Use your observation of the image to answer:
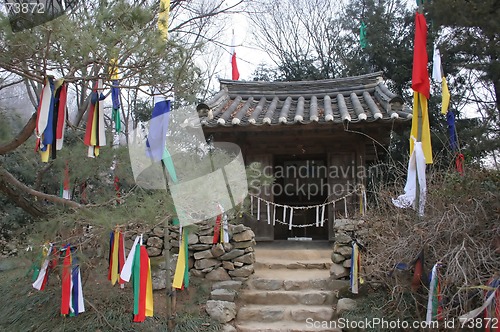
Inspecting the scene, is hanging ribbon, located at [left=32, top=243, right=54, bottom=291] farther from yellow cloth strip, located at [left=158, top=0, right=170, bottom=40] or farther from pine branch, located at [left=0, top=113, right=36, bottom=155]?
yellow cloth strip, located at [left=158, top=0, right=170, bottom=40]

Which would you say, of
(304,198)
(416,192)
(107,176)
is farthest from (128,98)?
(416,192)

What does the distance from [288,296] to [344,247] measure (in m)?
1.04

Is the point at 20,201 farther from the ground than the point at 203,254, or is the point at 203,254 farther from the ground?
the point at 20,201

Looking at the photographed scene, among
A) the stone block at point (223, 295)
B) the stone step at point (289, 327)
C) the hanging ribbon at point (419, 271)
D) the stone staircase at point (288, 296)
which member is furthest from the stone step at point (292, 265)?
the hanging ribbon at point (419, 271)

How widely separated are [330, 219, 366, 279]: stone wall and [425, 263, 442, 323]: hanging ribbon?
187 centimetres

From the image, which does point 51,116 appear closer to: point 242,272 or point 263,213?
point 242,272

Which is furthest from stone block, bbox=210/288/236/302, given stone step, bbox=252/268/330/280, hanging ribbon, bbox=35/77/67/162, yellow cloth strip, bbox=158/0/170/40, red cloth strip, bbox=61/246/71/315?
yellow cloth strip, bbox=158/0/170/40

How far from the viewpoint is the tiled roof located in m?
6.66

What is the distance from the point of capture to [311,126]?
6723mm

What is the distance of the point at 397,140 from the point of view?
43.4ft

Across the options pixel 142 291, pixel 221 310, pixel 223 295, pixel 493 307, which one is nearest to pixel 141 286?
pixel 142 291

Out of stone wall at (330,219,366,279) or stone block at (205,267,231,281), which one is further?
stone block at (205,267,231,281)

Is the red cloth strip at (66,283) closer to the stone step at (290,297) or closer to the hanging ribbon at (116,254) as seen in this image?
the hanging ribbon at (116,254)

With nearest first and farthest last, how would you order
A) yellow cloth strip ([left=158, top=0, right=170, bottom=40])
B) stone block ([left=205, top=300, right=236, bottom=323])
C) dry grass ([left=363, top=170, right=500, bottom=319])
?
dry grass ([left=363, top=170, right=500, bottom=319]) → yellow cloth strip ([left=158, top=0, right=170, bottom=40]) → stone block ([left=205, top=300, right=236, bottom=323])
